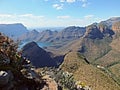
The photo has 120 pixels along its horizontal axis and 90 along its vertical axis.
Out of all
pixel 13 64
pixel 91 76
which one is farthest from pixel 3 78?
pixel 91 76

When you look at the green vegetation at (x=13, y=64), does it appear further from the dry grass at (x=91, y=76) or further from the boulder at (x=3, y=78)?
the dry grass at (x=91, y=76)

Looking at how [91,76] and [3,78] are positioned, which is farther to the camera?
[91,76]

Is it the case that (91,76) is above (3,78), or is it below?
below

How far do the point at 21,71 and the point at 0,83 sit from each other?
14.6 ft

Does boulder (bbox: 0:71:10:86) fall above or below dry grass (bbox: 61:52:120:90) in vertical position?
above

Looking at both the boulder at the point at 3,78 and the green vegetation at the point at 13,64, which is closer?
the boulder at the point at 3,78

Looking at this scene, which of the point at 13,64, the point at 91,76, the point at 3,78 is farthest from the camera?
the point at 91,76

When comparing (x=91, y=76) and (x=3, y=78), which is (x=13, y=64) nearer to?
(x=3, y=78)

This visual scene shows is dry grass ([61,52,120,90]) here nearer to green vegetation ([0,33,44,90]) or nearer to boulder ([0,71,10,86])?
green vegetation ([0,33,44,90])

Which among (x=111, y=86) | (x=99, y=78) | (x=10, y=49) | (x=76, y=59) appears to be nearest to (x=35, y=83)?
(x=10, y=49)

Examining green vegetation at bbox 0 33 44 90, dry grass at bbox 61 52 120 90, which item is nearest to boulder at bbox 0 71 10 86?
green vegetation at bbox 0 33 44 90

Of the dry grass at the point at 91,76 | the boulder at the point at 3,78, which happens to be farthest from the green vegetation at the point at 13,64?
the dry grass at the point at 91,76

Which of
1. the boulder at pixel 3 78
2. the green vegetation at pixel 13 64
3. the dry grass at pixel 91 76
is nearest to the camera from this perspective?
the boulder at pixel 3 78

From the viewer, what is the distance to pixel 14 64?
69.3ft
